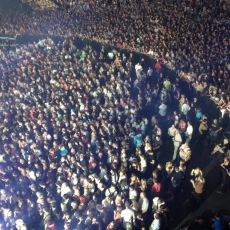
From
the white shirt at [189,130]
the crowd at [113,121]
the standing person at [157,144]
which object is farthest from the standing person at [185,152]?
the white shirt at [189,130]

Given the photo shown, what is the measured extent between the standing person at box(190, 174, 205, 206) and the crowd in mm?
32

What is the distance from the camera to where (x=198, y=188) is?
935 centimetres

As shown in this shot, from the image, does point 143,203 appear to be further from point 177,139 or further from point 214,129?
point 214,129

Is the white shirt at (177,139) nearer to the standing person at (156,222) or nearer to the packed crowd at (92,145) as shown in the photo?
the packed crowd at (92,145)

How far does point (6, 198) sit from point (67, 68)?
10266 mm

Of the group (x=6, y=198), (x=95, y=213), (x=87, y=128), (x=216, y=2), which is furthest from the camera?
(x=216, y=2)

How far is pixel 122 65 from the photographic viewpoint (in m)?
18.7

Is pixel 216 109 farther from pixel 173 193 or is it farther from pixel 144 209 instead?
pixel 144 209

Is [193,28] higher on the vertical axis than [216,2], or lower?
lower

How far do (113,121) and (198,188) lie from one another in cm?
474

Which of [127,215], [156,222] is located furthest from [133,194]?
[156,222]

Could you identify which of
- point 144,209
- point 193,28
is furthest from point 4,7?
point 144,209

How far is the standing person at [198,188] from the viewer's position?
30.1 ft

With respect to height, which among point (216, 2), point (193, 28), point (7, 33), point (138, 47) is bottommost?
point (7, 33)
